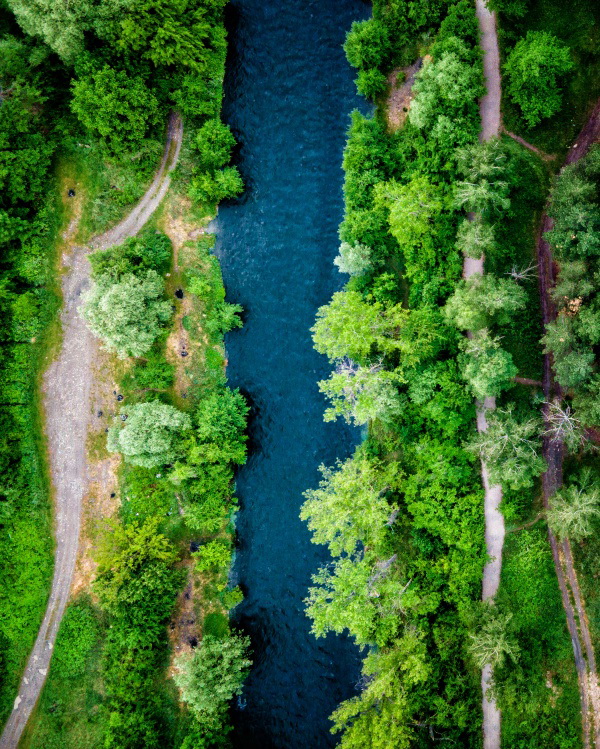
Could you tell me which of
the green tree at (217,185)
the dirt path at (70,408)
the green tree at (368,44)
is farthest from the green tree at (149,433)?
the green tree at (368,44)

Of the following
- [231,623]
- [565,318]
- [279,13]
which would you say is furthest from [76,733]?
[279,13]

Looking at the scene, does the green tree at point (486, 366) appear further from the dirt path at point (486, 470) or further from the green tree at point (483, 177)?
the green tree at point (483, 177)

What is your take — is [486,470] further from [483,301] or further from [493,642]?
[483,301]

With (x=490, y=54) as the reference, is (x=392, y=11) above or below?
above

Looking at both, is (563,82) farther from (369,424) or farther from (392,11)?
(369,424)

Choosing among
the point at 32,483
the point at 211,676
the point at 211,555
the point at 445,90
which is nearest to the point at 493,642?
the point at 211,676

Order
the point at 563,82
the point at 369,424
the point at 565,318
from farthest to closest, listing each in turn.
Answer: the point at 369,424 → the point at 563,82 → the point at 565,318

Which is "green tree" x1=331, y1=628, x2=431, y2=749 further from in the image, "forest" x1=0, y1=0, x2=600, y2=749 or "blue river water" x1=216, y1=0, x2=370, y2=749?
"blue river water" x1=216, y1=0, x2=370, y2=749
